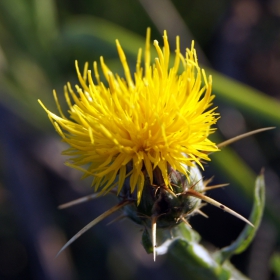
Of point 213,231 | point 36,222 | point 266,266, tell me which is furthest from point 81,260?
point 266,266

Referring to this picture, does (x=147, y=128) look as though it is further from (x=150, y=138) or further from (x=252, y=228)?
(x=252, y=228)

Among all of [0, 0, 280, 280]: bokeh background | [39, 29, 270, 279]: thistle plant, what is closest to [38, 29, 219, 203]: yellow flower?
[39, 29, 270, 279]: thistle plant

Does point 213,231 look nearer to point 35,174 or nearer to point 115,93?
point 35,174

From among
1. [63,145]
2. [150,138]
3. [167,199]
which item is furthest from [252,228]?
[63,145]

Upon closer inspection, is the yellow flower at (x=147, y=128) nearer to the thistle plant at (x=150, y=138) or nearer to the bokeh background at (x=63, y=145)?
the thistle plant at (x=150, y=138)

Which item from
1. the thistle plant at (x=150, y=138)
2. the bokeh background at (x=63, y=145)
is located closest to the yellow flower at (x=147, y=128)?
the thistle plant at (x=150, y=138)

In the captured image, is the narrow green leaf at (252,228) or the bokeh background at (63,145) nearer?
the narrow green leaf at (252,228)
